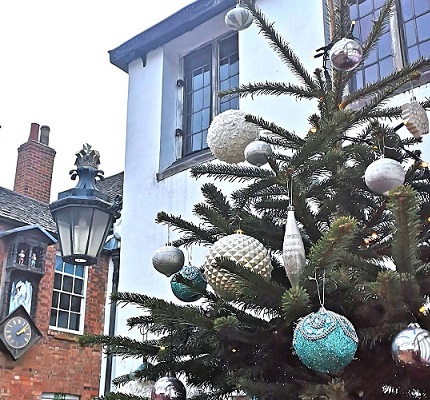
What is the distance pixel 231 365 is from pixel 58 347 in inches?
392

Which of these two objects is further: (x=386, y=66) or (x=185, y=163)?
(x=185, y=163)

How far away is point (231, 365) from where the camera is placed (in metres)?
2.40

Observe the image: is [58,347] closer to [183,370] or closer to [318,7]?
[318,7]

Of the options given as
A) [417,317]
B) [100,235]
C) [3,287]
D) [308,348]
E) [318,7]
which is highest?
[318,7]

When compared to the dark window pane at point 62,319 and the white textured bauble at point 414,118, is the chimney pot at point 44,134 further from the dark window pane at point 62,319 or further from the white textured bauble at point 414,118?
the white textured bauble at point 414,118

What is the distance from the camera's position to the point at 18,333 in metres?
10.3

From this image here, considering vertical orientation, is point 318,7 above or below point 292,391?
above

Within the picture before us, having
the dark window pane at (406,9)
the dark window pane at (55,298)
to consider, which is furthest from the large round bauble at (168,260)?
the dark window pane at (55,298)

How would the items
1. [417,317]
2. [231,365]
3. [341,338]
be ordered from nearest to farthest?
1. [341,338]
2. [417,317]
3. [231,365]

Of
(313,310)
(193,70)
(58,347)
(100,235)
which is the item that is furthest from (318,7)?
(58,347)

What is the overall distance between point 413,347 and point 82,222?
303cm

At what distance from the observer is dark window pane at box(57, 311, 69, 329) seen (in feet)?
38.9

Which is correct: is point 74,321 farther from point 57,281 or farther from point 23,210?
point 23,210

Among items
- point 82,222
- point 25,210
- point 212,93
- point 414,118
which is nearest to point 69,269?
point 25,210
